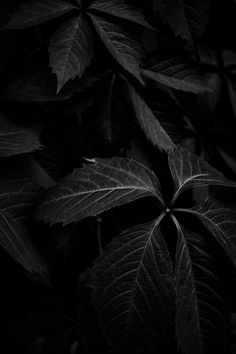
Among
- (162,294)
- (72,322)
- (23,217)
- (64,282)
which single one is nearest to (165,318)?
(162,294)

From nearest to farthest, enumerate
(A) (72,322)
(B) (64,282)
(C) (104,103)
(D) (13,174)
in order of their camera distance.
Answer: (D) (13,174) < (C) (104,103) < (B) (64,282) < (A) (72,322)

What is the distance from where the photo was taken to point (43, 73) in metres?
0.85

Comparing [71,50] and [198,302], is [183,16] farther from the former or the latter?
[198,302]

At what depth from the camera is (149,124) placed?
89 cm

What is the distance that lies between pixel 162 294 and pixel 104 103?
1.36 ft

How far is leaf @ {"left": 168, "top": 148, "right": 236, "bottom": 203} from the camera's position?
0.78m

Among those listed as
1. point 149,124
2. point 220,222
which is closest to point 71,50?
point 149,124

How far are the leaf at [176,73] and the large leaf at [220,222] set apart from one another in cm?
25

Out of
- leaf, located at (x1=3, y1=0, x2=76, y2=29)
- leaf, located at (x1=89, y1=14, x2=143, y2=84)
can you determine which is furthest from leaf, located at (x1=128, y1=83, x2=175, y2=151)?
leaf, located at (x1=3, y1=0, x2=76, y2=29)

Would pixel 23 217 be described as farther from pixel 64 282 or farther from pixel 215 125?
pixel 215 125

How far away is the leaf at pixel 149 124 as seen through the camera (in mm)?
887

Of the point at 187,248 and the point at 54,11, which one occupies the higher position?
the point at 54,11

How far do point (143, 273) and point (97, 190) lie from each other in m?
0.15

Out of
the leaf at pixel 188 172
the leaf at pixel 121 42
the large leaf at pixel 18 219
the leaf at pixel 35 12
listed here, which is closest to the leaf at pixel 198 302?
the leaf at pixel 188 172
